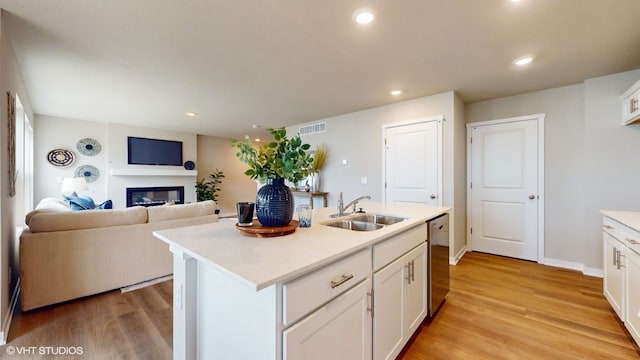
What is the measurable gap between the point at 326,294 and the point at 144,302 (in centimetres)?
226

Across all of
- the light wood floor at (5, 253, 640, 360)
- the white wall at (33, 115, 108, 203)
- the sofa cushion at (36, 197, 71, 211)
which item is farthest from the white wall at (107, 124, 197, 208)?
the light wood floor at (5, 253, 640, 360)

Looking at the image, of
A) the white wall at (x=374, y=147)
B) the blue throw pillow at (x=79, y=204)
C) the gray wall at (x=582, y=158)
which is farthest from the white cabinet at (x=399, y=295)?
the blue throw pillow at (x=79, y=204)

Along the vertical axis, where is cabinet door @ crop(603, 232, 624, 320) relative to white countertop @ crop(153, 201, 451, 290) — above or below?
below

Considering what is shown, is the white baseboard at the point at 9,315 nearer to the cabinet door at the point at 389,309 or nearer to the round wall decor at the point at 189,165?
the cabinet door at the point at 389,309

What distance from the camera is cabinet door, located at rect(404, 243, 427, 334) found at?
1707mm

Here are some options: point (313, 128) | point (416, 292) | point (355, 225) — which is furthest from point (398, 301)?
point (313, 128)

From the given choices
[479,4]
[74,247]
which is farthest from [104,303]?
[479,4]

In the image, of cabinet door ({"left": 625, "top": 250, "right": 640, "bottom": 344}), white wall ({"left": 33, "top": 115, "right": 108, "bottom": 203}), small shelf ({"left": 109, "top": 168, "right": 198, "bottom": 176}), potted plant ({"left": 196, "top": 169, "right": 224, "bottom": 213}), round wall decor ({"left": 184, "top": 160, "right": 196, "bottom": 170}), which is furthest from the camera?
potted plant ({"left": 196, "top": 169, "right": 224, "bottom": 213})

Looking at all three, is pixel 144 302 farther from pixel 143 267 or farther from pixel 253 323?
pixel 253 323

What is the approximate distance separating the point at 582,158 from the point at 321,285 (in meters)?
3.95

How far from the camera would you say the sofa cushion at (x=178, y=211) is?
9.36ft

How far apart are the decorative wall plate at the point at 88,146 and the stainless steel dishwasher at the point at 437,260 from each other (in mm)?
6590

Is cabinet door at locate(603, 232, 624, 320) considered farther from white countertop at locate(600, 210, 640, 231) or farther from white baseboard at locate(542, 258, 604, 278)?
white baseboard at locate(542, 258, 604, 278)

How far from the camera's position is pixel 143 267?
109 inches
